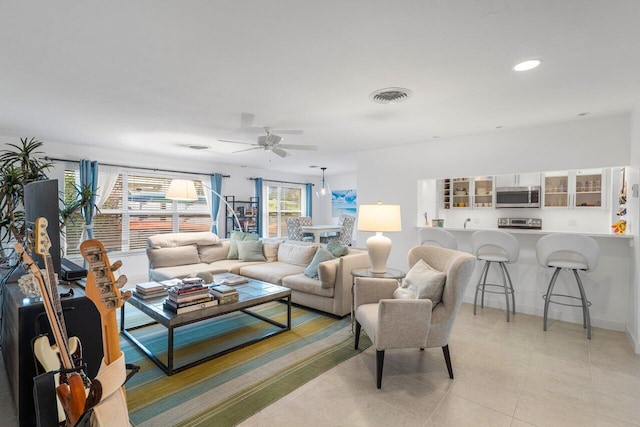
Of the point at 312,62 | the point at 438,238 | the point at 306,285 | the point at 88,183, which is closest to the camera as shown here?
the point at 312,62

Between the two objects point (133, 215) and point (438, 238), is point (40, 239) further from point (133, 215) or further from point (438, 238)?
point (133, 215)

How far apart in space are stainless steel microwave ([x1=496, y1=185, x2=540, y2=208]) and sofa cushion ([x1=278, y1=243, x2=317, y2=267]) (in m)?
3.36

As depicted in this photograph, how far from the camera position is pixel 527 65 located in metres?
2.21

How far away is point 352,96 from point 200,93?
4.56 ft

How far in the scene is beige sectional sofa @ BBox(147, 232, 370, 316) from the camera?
11.7 ft

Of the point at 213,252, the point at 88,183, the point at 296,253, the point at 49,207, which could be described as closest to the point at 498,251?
the point at 296,253

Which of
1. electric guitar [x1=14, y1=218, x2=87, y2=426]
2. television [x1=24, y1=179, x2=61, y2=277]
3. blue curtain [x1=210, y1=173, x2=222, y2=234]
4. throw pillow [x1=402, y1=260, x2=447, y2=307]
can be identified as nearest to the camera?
electric guitar [x1=14, y1=218, x2=87, y2=426]

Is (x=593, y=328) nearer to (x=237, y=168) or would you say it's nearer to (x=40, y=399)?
(x=40, y=399)

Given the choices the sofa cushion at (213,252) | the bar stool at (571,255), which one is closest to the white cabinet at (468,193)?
the bar stool at (571,255)

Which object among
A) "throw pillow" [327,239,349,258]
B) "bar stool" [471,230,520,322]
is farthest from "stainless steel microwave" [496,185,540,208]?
"throw pillow" [327,239,349,258]

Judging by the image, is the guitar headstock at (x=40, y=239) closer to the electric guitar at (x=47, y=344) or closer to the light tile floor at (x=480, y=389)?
the electric guitar at (x=47, y=344)

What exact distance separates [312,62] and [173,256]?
3.71 metres

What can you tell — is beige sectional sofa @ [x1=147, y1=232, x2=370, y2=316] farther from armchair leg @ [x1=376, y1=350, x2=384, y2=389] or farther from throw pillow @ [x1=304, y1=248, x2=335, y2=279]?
armchair leg @ [x1=376, y1=350, x2=384, y2=389]

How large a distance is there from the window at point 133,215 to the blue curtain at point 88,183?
3.6 inches
